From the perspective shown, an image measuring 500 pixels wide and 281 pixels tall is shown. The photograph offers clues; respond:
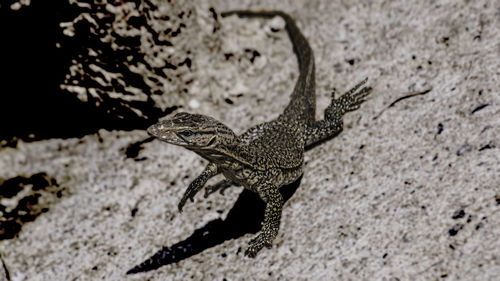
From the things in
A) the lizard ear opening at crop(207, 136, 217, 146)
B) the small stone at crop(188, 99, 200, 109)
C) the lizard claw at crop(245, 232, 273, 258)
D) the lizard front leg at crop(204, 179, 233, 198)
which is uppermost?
the small stone at crop(188, 99, 200, 109)

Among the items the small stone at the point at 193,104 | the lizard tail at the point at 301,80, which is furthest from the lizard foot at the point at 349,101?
the small stone at the point at 193,104

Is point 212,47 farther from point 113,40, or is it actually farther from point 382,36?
point 382,36

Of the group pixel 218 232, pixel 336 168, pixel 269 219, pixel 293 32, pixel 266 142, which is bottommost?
pixel 218 232

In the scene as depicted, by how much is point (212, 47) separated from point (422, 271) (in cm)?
492

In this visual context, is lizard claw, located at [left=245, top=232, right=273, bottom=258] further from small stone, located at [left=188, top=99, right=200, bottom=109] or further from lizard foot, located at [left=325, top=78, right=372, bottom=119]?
small stone, located at [left=188, top=99, right=200, bottom=109]

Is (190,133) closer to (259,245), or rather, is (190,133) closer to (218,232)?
(259,245)

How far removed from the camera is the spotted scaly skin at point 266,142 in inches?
186

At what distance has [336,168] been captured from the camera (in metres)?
5.89

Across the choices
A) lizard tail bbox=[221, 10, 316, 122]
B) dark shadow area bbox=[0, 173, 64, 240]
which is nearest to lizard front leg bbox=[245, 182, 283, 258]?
lizard tail bbox=[221, 10, 316, 122]

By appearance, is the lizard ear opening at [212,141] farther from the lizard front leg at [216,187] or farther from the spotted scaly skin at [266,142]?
the lizard front leg at [216,187]

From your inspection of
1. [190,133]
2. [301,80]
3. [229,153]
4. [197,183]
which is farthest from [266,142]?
[301,80]

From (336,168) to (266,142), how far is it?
1008mm

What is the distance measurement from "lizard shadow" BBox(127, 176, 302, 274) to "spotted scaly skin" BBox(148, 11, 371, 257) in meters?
0.28

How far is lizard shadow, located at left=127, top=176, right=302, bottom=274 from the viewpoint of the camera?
5.73m
